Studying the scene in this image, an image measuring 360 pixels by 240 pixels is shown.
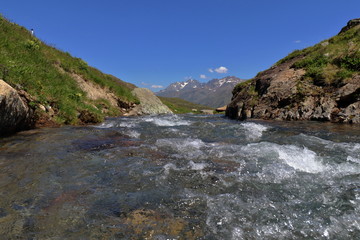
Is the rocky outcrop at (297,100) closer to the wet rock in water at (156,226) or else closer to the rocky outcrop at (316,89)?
the rocky outcrop at (316,89)

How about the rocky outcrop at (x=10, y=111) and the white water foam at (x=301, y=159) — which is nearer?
the white water foam at (x=301, y=159)

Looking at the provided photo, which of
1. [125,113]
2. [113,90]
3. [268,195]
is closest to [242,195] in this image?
[268,195]

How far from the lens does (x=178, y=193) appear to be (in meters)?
3.71

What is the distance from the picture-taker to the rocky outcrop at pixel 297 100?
1367 cm

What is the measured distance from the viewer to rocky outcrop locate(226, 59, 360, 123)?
44.9 feet

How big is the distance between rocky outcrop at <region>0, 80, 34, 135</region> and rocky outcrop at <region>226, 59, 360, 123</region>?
1514 cm

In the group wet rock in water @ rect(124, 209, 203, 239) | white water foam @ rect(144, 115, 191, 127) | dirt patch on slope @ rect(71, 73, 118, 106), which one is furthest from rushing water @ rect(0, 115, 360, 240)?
dirt patch on slope @ rect(71, 73, 118, 106)

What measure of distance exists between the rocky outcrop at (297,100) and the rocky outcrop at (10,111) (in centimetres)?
1514

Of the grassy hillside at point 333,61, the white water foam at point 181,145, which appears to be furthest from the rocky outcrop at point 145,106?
the white water foam at point 181,145

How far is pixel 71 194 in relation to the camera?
3561mm

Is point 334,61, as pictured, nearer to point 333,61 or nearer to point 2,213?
point 333,61

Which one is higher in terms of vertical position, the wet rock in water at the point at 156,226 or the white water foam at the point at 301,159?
the white water foam at the point at 301,159

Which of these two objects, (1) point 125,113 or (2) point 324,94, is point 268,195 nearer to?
(2) point 324,94

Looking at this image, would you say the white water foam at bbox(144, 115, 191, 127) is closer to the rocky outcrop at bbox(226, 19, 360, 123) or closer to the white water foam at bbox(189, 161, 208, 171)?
the rocky outcrop at bbox(226, 19, 360, 123)
